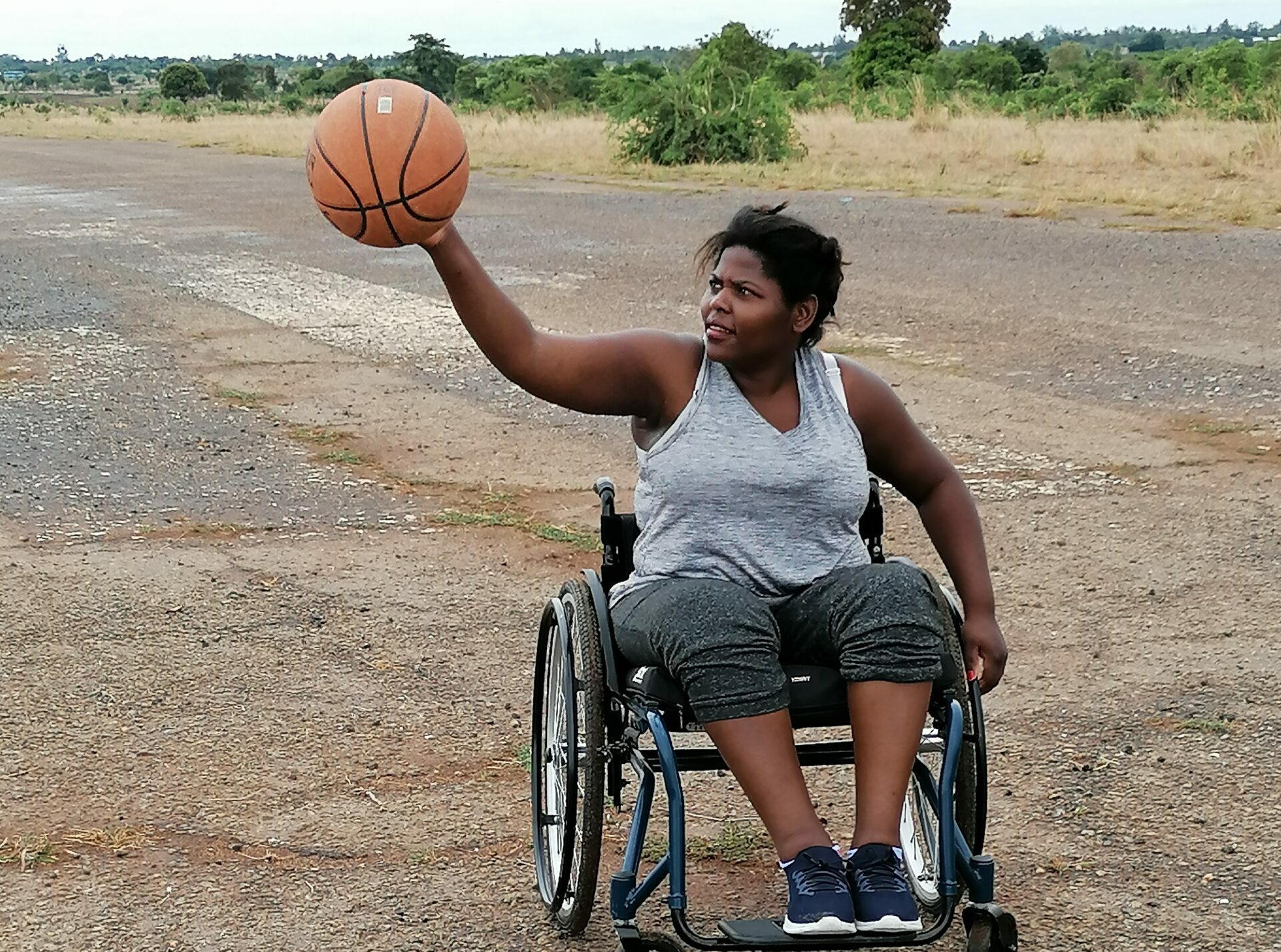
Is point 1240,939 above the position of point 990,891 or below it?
below

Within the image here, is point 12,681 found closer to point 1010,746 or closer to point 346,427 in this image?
point 1010,746

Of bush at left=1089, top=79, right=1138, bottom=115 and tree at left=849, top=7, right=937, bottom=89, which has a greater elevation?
tree at left=849, top=7, right=937, bottom=89

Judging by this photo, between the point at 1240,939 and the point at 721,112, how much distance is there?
950 inches

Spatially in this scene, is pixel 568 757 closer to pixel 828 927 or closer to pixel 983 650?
pixel 828 927

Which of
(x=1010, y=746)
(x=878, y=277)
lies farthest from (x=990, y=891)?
(x=878, y=277)

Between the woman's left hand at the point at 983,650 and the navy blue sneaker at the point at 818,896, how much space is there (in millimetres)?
708

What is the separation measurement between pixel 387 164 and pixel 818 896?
179cm

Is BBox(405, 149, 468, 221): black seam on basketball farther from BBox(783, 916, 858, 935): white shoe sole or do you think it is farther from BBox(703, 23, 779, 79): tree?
BBox(703, 23, 779, 79): tree

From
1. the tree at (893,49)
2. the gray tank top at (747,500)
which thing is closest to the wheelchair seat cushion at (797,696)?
the gray tank top at (747,500)

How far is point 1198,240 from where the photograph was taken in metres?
15.8

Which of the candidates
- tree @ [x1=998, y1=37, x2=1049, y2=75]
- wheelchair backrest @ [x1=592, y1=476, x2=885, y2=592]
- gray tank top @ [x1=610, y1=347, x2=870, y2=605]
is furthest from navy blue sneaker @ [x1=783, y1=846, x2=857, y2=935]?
tree @ [x1=998, y1=37, x2=1049, y2=75]

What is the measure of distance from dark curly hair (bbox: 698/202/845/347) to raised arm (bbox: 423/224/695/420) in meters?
0.23

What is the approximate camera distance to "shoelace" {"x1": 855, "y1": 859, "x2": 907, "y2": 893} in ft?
10.3

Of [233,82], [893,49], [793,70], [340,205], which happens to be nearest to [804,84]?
[893,49]
